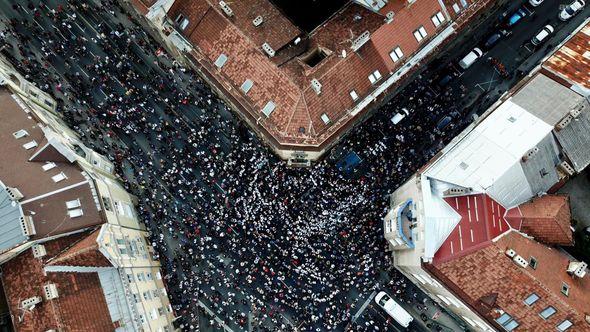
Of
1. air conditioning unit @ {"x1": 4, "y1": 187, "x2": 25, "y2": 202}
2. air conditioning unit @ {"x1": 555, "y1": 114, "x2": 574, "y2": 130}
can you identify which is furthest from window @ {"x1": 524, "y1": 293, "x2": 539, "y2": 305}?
air conditioning unit @ {"x1": 4, "y1": 187, "x2": 25, "y2": 202}

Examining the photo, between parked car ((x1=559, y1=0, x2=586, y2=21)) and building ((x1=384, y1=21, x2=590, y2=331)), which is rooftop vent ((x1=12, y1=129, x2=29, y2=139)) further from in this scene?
parked car ((x1=559, y1=0, x2=586, y2=21))

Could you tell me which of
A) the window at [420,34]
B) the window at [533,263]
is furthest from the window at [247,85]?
the window at [533,263]

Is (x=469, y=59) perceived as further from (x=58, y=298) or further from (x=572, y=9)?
(x=58, y=298)

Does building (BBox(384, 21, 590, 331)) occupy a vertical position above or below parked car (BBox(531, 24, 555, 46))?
below

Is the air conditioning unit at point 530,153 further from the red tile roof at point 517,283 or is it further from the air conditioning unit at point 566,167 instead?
the red tile roof at point 517,283

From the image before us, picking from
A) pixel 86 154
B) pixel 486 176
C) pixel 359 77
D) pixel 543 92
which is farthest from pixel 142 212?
pixel 543 92
